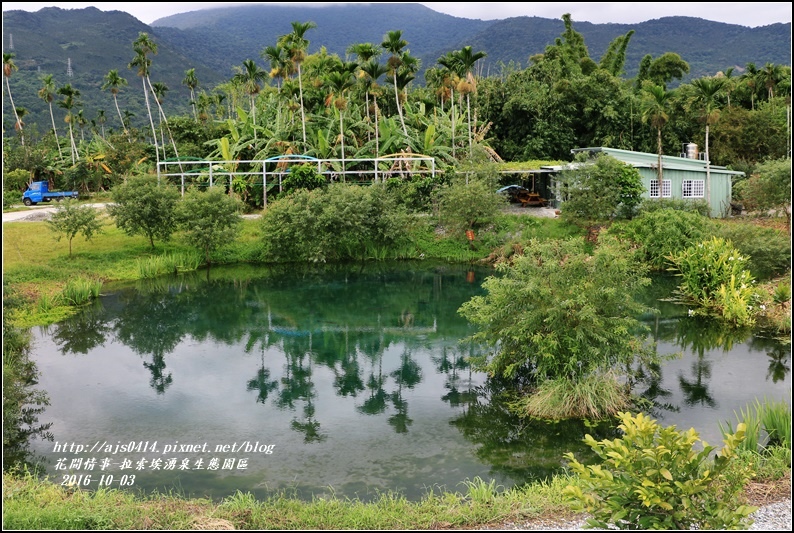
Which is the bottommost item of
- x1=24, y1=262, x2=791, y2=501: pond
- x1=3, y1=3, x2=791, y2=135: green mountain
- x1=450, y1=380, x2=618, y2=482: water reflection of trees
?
x1=450, y1=380, x2=618, y2=482: water reflection of trees

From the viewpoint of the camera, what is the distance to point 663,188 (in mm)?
32219

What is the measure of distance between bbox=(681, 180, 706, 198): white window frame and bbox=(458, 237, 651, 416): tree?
67.2 feet

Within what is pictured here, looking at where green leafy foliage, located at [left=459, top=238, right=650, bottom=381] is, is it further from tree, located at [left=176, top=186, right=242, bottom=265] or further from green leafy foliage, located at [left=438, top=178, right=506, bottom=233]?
tree, located at [left=176, top=186, right=242, bottom=265]

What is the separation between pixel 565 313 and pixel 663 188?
21705mm

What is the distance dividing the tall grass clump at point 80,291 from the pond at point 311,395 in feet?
1.48

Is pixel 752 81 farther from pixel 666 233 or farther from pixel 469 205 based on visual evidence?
pixel 469 205

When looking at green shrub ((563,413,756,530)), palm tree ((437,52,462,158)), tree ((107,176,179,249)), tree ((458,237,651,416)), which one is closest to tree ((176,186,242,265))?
tree ((107,176,179,249))

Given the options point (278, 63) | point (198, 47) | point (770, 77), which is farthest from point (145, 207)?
point (198, 47)

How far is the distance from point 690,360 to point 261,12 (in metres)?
183

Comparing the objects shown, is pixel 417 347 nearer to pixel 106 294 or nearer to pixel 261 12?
pixel 106 294

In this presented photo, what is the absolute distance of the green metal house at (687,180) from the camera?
31.7 m

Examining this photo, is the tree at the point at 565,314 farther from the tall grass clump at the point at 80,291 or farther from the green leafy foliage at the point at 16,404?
the tall grass clump at the point at 80,291

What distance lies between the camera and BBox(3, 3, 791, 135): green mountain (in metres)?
80.1

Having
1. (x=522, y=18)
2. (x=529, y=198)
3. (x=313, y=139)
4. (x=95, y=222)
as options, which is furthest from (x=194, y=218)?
(x=522, y=18)
